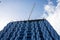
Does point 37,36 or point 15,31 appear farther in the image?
point 15,31

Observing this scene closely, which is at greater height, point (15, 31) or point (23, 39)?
point (15, 31)

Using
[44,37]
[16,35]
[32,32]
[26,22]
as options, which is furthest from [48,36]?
[26,22]

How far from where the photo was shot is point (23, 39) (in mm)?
68562

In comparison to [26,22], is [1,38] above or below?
below

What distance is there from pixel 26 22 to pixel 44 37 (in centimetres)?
2555

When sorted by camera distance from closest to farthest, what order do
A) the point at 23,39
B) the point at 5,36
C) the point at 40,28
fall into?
the point at 23,39 → the point at 5,36 → the point at 40,28

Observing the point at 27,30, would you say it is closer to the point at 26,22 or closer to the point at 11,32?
the point at 11,32

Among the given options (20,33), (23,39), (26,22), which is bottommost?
(23,39)

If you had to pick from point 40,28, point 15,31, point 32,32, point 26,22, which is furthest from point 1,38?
Answer: point 26,22

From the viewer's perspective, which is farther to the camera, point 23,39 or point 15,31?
point 15,31

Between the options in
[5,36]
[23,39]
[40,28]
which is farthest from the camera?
[40,28]

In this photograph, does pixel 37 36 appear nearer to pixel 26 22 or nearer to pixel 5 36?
pixel 5 36

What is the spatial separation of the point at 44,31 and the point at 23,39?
10919 mm

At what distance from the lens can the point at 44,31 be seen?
75.1 meters
